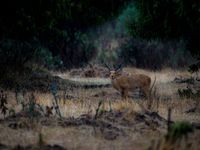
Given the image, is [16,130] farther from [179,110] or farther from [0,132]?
[179,110]

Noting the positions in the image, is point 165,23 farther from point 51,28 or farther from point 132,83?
point 51,28

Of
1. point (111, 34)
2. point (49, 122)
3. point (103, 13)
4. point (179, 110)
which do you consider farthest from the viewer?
point (111, 34)

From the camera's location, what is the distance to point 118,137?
1002 centimetres

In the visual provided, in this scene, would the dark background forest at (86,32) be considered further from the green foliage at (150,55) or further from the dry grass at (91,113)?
the dry grass at (91,113)

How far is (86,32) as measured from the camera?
29.0 meters

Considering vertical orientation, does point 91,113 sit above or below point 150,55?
below

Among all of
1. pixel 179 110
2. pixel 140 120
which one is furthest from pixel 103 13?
pixel 140 120

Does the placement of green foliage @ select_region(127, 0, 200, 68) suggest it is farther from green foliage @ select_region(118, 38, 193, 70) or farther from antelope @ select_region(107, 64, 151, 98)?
green foliage @ select_region(118, 38, 193, 70)

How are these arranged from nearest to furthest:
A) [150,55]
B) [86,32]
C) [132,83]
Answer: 1. [132,83]
2. [150,55]
3. [86,32]

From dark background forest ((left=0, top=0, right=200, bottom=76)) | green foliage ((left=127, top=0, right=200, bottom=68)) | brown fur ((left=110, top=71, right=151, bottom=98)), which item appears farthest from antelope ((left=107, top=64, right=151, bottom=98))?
green foliage ((left=127, top=0, right=200, bottom=68))

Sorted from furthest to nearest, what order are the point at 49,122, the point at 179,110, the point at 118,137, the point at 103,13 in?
1. the point at 103,13
2. the point at 179,110
3. the point at 49,122
4. the point at 118,137

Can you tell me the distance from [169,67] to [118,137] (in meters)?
16.3

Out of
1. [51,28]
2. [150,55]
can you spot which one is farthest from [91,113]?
[150,55]

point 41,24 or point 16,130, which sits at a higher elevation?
point 41,24
